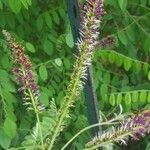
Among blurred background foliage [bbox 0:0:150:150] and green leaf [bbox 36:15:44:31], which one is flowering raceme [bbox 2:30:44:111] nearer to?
blurred background foliage [bbox 0:0:150:150]

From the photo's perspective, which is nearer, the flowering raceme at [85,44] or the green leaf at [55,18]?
the flowering raceme at [85,44]

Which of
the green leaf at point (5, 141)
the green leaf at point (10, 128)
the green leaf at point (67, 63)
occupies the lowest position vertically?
the green leaf at point (5, 141)

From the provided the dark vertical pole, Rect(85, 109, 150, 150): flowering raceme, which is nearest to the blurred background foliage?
the dark vertical pole

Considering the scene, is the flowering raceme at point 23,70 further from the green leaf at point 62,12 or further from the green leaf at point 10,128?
the green leaf at point 62,12

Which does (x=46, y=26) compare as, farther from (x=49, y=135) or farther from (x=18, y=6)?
(x=49, y=135)

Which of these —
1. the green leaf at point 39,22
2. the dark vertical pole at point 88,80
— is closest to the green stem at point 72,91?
the dark vertical pole at point 88,80

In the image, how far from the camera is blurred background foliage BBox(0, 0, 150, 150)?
1.45m

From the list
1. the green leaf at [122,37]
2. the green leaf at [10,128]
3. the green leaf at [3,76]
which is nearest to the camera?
the green leaf at [10,128]

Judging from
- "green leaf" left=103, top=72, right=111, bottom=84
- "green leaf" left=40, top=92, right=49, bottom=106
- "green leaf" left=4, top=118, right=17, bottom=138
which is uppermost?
"green leaf" left=103, top=72, right=111, bottom=84

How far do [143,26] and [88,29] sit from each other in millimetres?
1185

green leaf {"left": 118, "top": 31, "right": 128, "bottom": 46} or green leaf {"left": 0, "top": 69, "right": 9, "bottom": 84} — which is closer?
green leaf {"left": 0, "top": 69, "right": 9, "bottom": 84}

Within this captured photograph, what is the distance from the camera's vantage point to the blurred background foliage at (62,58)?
1.45 meters

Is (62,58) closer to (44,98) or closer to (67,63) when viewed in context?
(67,63)

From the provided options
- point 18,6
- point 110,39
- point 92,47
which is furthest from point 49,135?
point 110,39
